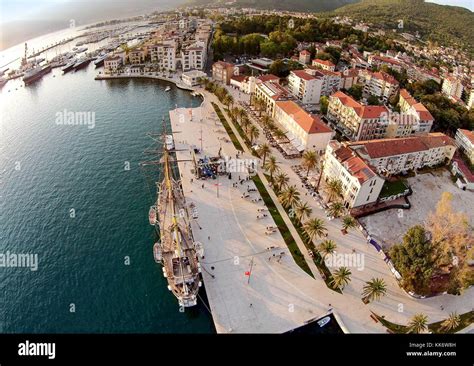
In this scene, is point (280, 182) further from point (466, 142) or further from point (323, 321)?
point (466, 142)

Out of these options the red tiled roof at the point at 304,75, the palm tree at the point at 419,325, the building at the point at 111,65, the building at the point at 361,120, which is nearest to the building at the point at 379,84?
the red tiled roof at the point at 304,75

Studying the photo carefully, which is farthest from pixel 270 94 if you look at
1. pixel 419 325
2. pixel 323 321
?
pixel 419 325

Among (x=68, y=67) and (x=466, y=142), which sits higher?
(x=68, y=67)

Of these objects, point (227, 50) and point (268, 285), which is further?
point (227, 50)

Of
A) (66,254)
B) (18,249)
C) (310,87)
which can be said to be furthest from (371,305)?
(310,87)

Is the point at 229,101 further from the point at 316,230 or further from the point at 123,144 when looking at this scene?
the point at 316,230
